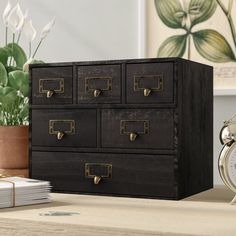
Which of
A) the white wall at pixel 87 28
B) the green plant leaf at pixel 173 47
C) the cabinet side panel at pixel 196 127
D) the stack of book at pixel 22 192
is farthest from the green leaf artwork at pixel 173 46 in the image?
the stack of book at pixel 22 192

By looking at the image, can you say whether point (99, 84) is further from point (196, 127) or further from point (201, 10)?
point (201, 10)

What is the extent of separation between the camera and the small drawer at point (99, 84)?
1.55m

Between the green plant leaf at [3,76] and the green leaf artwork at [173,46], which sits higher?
the green leaf artwork at [173,46]

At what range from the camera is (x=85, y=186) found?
1.60 meters

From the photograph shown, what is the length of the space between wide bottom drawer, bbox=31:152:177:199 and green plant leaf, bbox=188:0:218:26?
1.94 feet

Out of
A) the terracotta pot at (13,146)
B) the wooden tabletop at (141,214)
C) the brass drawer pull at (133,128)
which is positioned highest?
the brass drawer pull at (133,128)

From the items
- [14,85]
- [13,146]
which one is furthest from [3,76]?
[13,146]

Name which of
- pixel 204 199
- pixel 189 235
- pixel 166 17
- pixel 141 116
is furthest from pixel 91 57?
pixel 189 235

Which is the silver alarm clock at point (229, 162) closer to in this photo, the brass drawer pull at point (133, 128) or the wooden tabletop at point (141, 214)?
the wooden tabletop at point (141, 214)

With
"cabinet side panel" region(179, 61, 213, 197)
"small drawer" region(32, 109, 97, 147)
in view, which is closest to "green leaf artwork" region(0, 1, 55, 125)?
"small drawer" region(32, 109, 97, 147)

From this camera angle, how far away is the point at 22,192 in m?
1.41

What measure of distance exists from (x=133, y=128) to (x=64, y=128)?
0.65 feet

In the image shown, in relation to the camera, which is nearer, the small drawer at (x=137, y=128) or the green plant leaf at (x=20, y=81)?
the small drawer at (x=137, y=128)

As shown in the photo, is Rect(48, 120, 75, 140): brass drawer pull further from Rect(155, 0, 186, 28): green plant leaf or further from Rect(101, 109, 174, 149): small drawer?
Rect(155, 0, 186, 28): green plant leaf
